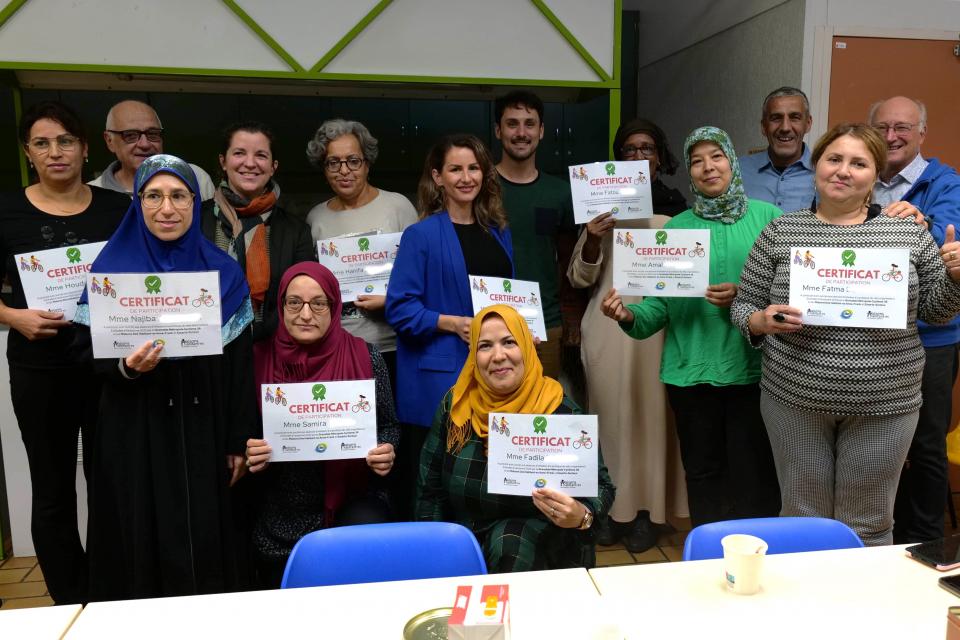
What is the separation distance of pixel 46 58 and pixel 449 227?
2035mm

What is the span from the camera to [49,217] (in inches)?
100.0

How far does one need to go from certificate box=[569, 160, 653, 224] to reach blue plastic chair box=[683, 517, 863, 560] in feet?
4.76

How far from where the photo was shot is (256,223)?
2.76 m

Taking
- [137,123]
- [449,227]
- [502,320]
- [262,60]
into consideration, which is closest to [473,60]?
[262,60]

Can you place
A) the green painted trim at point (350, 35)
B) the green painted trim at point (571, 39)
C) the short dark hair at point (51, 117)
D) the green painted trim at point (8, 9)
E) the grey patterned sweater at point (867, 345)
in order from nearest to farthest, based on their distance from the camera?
the grey patterned sweater at point (867, 345) < the short dark hair at point (51, 117) < the green painted trim at point (8, 9) < the green painted trim at point (350, 35) < the green painted trim at point (571, 39)

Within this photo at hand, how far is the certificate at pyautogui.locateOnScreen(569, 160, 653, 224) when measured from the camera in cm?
294

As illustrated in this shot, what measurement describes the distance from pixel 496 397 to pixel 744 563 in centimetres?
94

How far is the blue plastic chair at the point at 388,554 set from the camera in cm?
177

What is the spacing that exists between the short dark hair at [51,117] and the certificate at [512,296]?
1462 millimetres

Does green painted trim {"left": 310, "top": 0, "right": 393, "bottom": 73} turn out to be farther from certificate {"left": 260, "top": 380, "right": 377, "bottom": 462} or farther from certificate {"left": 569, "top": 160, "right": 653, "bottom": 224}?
certificate {"left": 260, "top": 380, "right": 377, "bottom": 462}

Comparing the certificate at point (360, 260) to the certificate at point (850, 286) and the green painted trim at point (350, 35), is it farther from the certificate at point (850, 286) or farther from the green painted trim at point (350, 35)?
the certificate at point (850, 286)

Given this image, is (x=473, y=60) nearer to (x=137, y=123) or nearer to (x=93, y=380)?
(x=137, y=123)

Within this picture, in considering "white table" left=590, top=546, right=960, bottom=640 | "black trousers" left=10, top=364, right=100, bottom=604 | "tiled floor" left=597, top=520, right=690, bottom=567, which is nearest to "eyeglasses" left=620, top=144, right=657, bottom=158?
"tiled floor" left=597, top=520, right=690, bottom=567

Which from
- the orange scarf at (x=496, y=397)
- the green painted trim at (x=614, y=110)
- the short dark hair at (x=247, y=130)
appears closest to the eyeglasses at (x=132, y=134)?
the short dark hair at (x=247, y=130)
